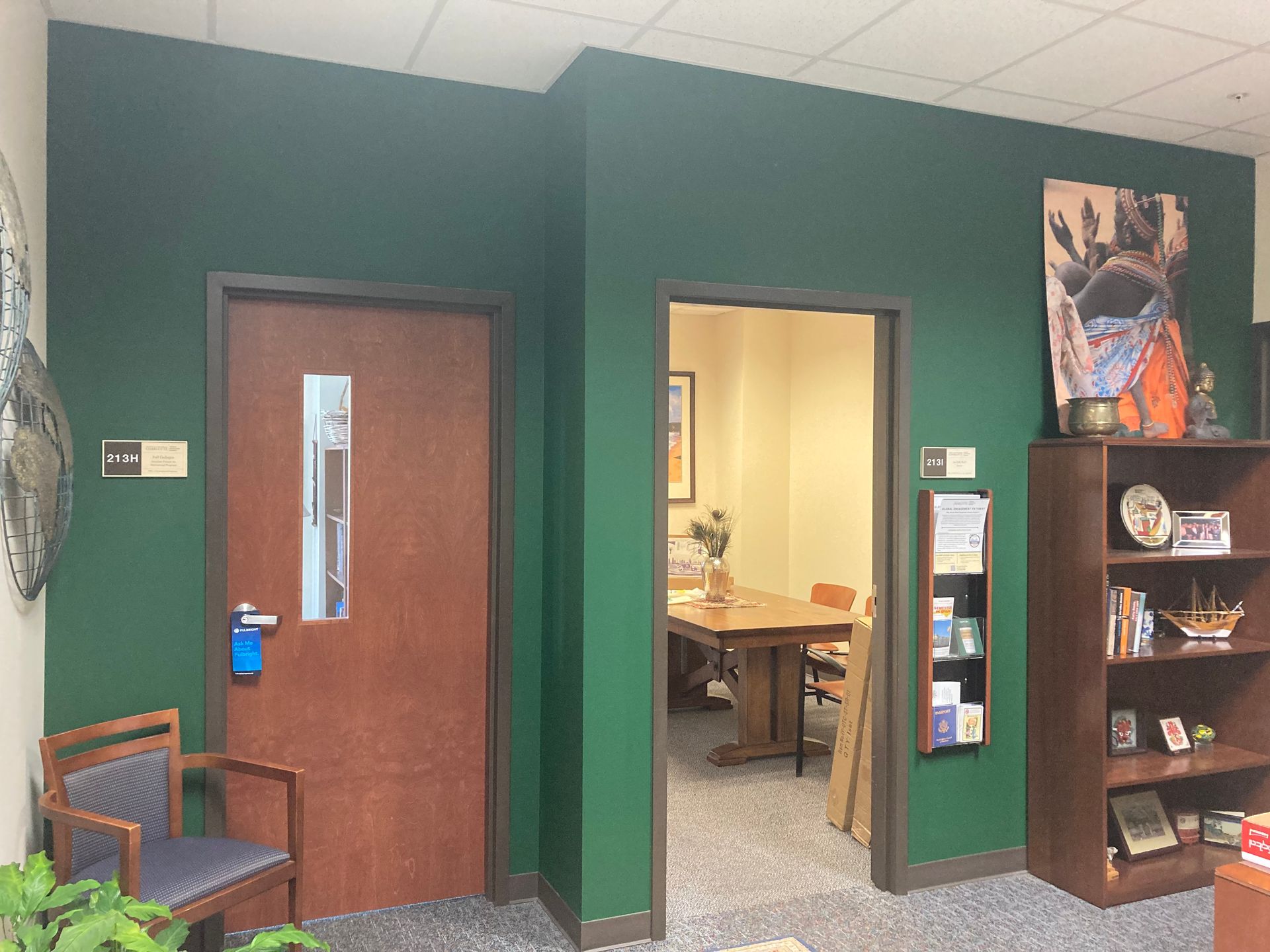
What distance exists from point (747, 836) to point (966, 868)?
2.70 ft

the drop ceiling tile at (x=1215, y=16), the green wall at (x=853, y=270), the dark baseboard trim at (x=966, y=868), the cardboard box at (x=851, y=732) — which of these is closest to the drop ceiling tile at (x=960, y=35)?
the drop ceiling tile at (x=1215, y=16)

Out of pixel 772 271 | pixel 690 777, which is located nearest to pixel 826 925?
pixel 690 777

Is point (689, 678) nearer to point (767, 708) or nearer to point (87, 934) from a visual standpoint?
point (767, 708)

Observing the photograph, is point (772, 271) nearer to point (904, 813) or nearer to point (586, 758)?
point (586, 758)

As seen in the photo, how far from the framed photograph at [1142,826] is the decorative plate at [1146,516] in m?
0.92

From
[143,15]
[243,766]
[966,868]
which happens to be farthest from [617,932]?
[143,15]

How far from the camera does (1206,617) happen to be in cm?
352

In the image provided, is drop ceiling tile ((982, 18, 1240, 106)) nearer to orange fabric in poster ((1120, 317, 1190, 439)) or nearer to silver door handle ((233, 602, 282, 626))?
orange fabric in poster ((1120, 317, 1190, 439))

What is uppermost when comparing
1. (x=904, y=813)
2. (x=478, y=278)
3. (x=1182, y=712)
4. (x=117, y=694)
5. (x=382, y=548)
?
(x=478, y=278)

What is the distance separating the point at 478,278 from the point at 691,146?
30.9 inches

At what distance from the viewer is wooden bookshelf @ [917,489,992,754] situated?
327 centimetres

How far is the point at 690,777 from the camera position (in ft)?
14.8

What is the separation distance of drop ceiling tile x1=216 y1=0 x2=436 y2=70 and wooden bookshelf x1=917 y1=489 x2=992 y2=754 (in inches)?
85.0

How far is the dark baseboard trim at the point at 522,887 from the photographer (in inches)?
124
